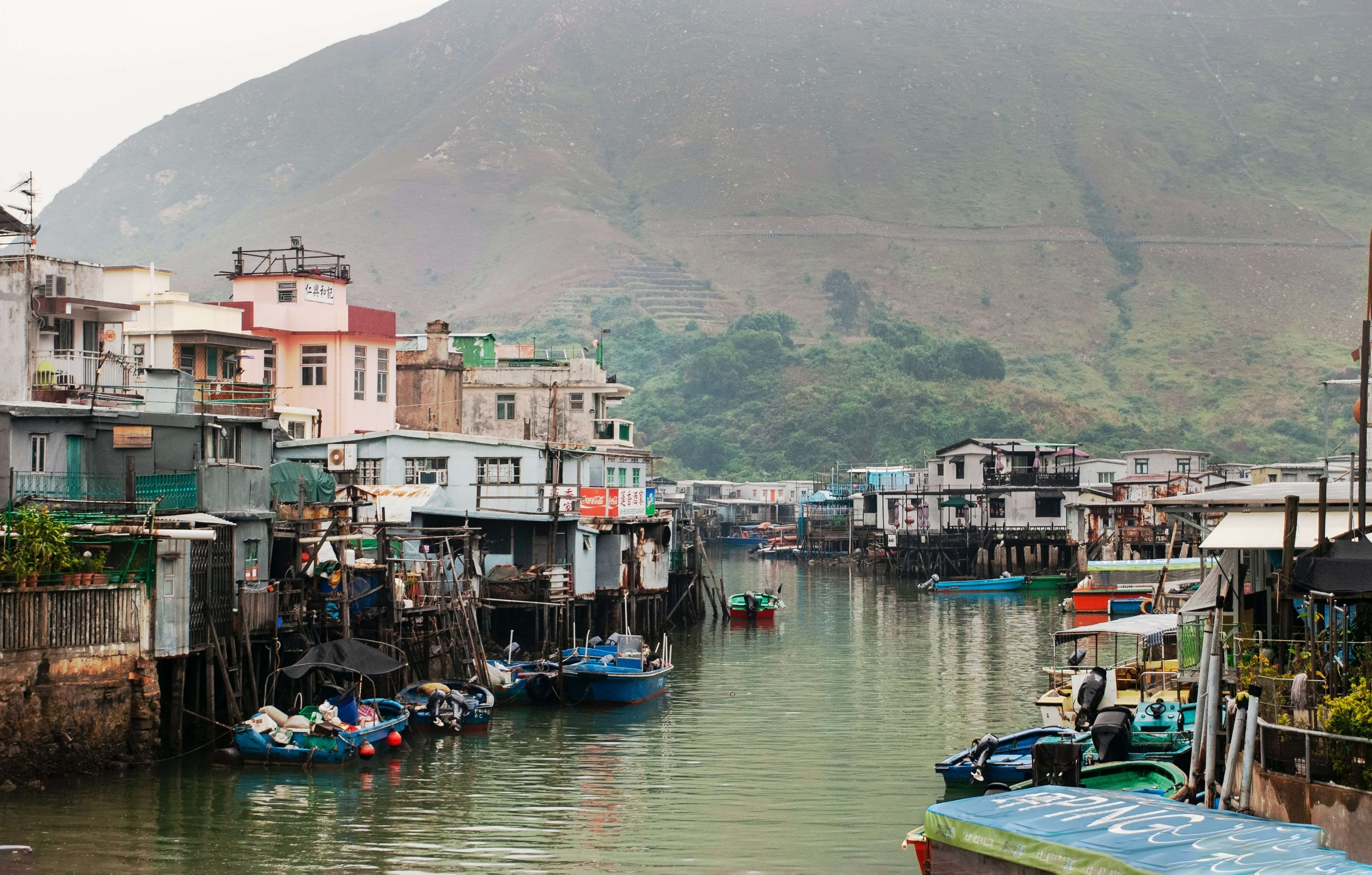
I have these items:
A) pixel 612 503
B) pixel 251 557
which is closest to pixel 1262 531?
pixel 251 557

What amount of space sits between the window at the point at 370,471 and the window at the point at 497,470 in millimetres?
3357

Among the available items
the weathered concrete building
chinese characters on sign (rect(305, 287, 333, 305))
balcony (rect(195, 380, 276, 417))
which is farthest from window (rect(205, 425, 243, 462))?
the weathered concrete building

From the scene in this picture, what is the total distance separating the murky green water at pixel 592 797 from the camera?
1023 inches

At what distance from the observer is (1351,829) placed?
693 inches

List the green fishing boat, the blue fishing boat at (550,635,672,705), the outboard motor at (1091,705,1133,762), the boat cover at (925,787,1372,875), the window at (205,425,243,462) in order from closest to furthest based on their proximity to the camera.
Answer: the boat cover at (925,787,1372,875) < the green fishing boat < the outboard motor at (1091,705,1133,762) < the window at (205,425,243,462) < the blue fishing boat at (550,635,672,705)

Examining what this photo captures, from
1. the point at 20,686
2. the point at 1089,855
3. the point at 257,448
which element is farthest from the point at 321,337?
the point at 1089,855

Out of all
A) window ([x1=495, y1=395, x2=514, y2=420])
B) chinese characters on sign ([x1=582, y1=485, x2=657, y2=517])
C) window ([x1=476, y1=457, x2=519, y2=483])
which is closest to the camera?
window ([x1=476, y1=457, x2=519, y2=483])

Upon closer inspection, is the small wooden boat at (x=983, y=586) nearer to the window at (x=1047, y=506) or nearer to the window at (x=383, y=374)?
the window at (x=1047, y=506)

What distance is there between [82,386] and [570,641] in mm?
19759

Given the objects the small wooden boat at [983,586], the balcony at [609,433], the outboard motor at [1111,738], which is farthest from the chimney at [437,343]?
the outboard motor at [1111,738]

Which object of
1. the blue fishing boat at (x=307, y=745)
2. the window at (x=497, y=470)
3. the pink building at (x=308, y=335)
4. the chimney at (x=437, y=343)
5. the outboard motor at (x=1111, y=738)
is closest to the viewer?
the outboard motor at (x=1111, y=738)

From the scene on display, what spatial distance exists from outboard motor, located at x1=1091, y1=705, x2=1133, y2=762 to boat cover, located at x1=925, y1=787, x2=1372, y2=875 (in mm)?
7042

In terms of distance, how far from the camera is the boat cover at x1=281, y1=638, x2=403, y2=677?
33625mm

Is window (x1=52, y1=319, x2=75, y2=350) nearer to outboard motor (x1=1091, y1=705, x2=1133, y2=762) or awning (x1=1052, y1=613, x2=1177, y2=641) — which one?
awning (x1=1052, y1=613, x2=1177, y2=641)
